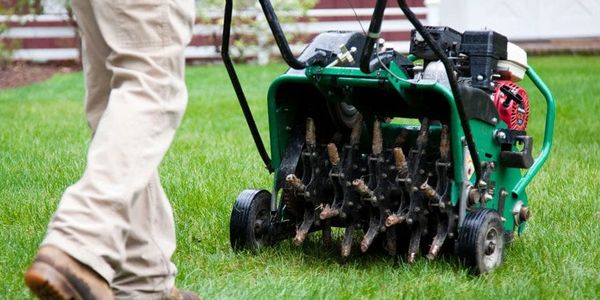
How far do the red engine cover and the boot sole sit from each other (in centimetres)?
217

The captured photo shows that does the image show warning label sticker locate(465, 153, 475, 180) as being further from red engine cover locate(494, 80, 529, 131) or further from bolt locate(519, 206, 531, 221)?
bolt locate(519, 206, 531, 221)

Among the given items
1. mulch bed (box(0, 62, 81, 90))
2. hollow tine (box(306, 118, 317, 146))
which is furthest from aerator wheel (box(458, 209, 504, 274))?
mulch bed (box(0, 62, 81, 90))

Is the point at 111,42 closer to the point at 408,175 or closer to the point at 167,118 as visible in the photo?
the point at 167,118

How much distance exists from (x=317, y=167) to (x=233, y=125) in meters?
4.59

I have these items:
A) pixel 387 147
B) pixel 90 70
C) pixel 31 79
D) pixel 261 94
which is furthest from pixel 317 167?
pixel 31 79

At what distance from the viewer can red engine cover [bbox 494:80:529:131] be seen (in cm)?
409

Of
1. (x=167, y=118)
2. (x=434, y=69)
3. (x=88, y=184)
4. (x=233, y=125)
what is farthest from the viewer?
(x=233, y=125)

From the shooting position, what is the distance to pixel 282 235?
4188 mm

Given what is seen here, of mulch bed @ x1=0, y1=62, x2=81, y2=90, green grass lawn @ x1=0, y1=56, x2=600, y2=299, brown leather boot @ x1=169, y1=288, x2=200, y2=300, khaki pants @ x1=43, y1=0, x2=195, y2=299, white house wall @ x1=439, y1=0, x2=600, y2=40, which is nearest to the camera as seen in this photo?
khaki pants @ x1=43, y1=0, x2=195, y2=299

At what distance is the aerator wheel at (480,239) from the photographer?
3691 millimetres

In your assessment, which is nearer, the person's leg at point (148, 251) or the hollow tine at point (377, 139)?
the person's leg at point (148, 251)

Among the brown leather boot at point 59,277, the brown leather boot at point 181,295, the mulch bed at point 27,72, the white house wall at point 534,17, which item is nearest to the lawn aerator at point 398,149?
the brown leather boot at point 181,295

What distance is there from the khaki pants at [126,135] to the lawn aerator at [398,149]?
98 centimetres

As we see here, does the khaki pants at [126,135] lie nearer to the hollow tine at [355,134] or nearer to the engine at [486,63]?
the hollow tine at [355,134]
